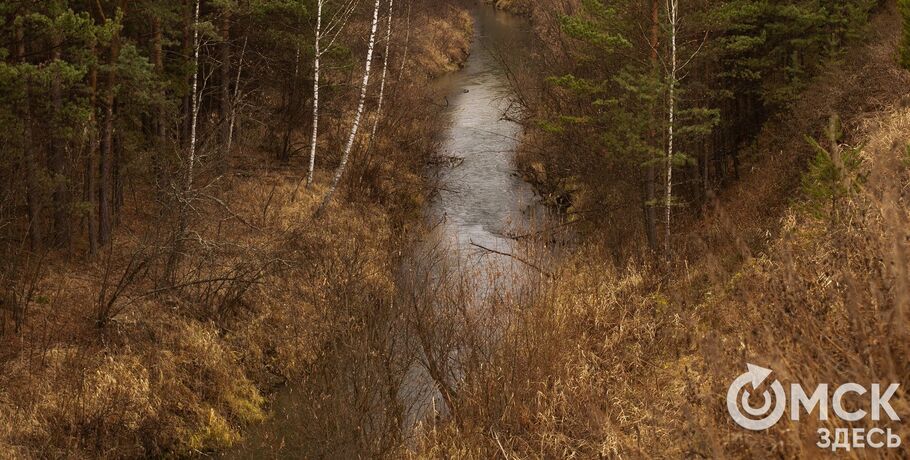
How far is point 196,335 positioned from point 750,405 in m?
8.47

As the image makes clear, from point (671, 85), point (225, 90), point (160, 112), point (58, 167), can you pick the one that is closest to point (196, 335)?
point (58, 167)

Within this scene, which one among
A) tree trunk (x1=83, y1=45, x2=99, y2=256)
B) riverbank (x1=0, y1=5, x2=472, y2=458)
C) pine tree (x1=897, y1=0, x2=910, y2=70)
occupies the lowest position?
riverbank (x1=0, y1=5, x2=472, y2=458)

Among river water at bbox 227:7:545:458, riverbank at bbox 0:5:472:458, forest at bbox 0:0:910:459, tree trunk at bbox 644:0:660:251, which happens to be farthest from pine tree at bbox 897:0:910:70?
riverbank at bbox 0:5:472:458

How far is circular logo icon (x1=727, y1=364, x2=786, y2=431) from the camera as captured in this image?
4.31 m

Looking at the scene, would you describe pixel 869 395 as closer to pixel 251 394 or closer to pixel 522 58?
pixel 251 394

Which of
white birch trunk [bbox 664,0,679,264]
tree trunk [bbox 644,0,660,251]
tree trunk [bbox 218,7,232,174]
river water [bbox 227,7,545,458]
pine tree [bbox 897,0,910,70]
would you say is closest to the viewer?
river water [bbox 227,7,545,458]

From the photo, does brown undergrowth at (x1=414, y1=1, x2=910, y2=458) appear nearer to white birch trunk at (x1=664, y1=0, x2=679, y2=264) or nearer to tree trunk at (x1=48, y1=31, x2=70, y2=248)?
white birch trunk at (x1=664, y1=0, x2=679, y2=264)

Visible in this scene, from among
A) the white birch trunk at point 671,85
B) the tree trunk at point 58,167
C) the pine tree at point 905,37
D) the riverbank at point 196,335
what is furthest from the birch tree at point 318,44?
the pine tree at point 905,37

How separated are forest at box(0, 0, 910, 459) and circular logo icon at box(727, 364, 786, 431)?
0.08 m

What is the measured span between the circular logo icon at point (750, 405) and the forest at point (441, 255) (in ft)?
0.27

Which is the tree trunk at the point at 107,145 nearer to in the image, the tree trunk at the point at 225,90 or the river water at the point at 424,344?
the tree trunk at the point at 225,90

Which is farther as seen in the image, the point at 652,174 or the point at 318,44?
the point at 318,44

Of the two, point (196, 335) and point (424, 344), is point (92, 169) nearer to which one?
point (196, 335)

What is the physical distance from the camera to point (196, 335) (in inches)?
421
